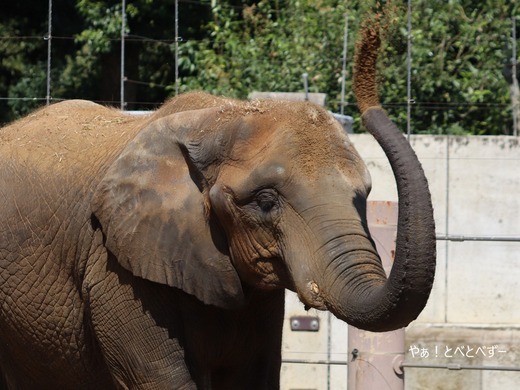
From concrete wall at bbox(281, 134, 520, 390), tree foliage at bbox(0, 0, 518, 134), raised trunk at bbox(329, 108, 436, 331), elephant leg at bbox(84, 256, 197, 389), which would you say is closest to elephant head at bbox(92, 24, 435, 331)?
raised trunk at bbox(329, 108, 436, 331)

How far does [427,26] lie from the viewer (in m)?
13.8

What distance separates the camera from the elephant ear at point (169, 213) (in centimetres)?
603

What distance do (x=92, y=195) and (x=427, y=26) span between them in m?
7.87

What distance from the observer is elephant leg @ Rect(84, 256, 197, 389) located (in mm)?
6270

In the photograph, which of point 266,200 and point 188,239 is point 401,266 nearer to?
point 266,200

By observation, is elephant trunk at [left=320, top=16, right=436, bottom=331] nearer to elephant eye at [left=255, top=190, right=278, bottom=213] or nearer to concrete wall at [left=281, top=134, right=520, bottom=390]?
elephant eye at [left=255, top=190, right=278, bottom=213]

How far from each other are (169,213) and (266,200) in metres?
0.63

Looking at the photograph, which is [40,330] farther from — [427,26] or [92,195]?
[427,26]

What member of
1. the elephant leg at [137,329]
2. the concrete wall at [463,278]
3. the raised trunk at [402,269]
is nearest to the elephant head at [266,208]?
the raised trunk at [402,269]

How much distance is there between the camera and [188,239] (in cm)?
610

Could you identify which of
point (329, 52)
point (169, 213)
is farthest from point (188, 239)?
point (329, 52)

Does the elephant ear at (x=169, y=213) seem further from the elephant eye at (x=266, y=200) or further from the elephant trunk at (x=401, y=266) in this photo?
the elephant trunk at (x=401, y=266)

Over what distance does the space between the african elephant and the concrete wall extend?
3712 millimetres

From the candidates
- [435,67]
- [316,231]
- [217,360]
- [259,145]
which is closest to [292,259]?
[316,231]
